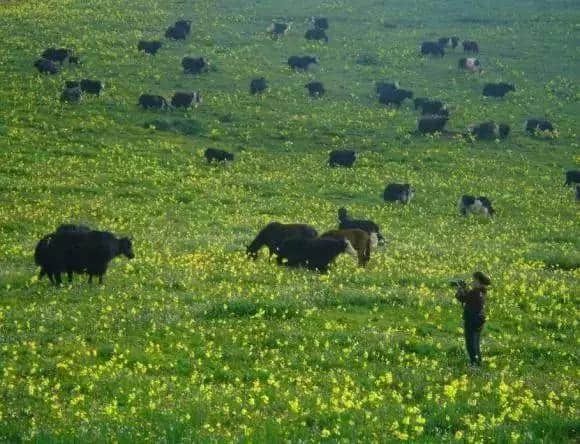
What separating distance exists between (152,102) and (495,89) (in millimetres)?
24610

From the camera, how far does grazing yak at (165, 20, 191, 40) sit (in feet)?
225

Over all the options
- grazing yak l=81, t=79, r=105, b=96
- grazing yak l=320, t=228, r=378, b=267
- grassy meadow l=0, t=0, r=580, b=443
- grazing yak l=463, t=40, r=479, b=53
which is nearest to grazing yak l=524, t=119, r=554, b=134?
grassy meadow l=0, t=0, r=580, b=443

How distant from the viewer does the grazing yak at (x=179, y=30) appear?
68500 mm

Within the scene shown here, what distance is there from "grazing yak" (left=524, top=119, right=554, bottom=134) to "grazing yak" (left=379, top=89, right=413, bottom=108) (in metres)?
8.28

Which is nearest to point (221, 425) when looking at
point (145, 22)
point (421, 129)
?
point (421, 129)

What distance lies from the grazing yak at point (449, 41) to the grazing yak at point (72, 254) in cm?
5322

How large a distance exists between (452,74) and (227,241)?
41.8 metres

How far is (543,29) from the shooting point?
78062mm

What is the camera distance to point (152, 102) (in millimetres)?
50750

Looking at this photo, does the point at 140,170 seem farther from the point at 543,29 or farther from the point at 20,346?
the point at 543,29

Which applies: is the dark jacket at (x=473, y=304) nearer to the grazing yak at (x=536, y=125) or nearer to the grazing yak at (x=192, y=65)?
the grazing yak at (x=536, y=125)

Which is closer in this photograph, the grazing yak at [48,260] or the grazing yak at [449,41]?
the grazing yak at [48,260]

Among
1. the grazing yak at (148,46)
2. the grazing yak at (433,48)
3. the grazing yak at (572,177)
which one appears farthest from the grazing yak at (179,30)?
the grazing yak at (572,177)

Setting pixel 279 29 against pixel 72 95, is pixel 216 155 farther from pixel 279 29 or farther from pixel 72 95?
pixel 279 29
